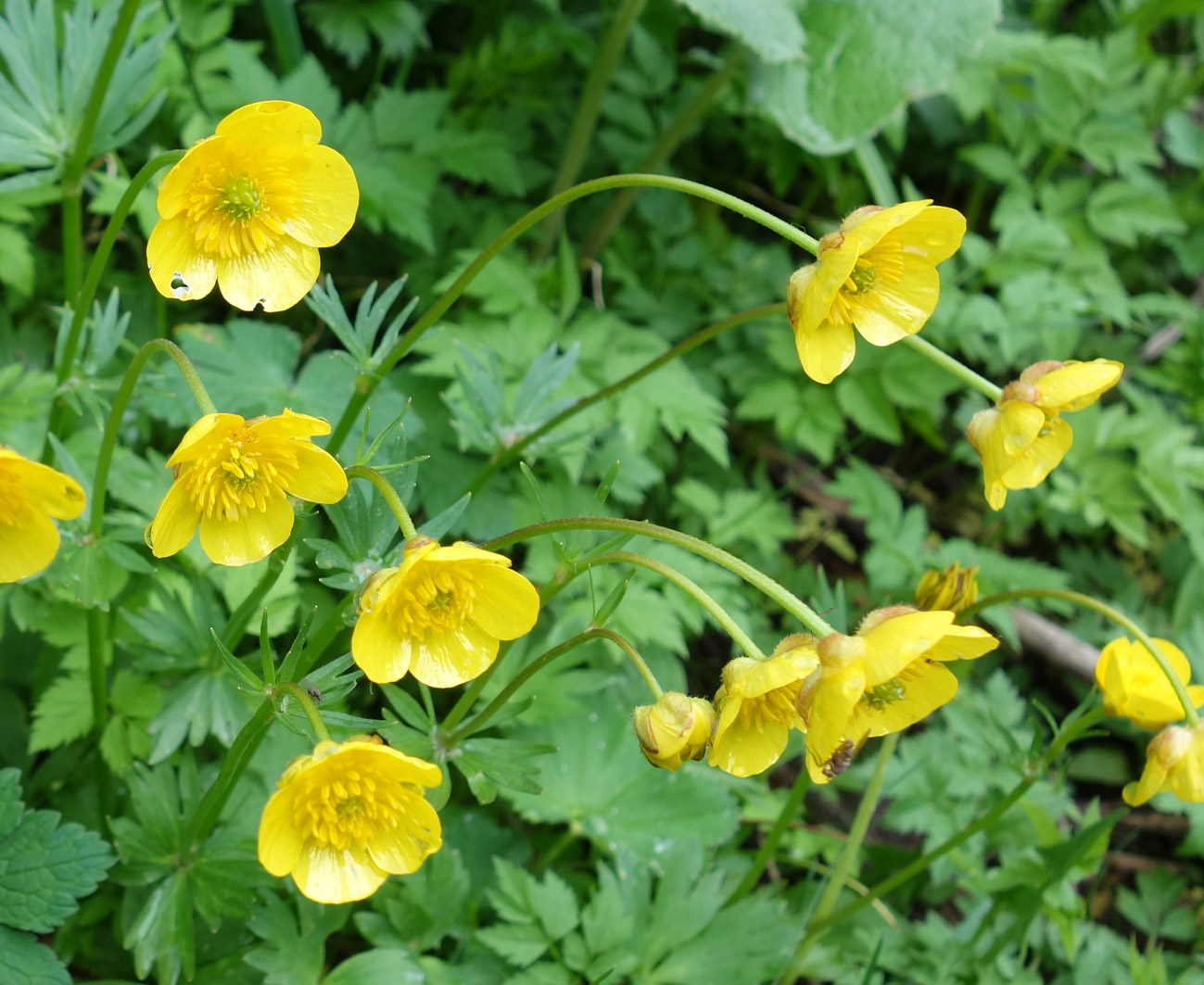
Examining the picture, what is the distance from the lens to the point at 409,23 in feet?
8.95

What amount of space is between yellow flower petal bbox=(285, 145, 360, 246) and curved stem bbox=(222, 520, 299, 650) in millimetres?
412

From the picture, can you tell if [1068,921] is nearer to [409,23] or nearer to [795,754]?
[795,754]

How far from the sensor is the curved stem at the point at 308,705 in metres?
1.12

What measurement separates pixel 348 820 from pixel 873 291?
97 centimetres

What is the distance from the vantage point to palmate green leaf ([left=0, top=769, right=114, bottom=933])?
4.88 ft

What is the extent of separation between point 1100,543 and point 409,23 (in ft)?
8.74

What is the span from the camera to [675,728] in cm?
122

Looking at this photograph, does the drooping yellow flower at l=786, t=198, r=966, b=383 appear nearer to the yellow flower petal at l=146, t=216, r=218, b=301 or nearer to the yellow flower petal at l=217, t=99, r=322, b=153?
the yellow flower petal at l=217, t=99, r=322, b=153

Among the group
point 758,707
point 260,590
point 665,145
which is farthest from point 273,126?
point 665,145

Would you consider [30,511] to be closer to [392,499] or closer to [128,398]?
[128,398]

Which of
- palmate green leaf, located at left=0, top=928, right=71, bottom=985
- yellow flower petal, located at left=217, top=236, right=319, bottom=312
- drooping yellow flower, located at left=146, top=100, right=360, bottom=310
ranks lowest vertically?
palmate green leaf, located at left=0, top=928, right=71, bottom=985

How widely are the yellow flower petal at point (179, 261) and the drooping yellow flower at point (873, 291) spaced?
80cm

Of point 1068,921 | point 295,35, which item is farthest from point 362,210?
point 1068,921

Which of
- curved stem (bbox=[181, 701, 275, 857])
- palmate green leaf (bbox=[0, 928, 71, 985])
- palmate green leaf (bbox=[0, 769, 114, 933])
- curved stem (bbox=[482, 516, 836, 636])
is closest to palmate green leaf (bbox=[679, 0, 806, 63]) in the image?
curved stem (bbox=[482, 516, 836, 636])
